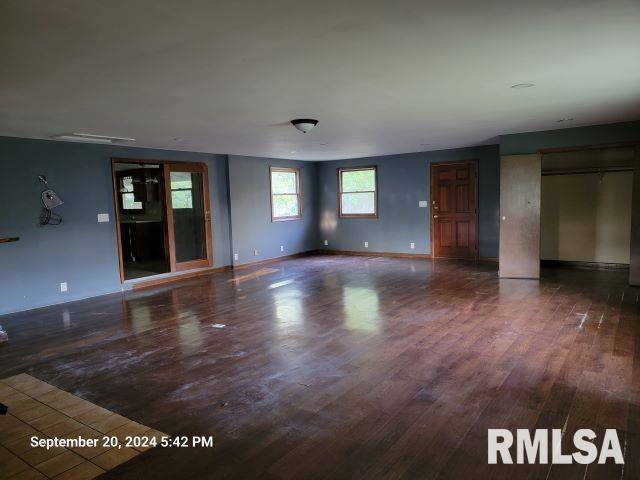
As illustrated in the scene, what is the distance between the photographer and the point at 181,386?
10.3 feet

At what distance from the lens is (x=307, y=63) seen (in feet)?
9.77

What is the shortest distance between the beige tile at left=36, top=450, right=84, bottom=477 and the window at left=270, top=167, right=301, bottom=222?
7.41m

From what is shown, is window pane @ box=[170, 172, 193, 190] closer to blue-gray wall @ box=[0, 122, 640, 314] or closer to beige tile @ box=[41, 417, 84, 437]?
blue-gray wall @ box=[0, 122, 640, 314]

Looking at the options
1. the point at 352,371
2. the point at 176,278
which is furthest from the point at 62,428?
the point at 176,278

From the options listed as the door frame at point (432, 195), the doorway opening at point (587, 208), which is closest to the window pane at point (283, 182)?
the door frame at point (432, 195)

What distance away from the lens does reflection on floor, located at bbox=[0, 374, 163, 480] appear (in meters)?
2.23

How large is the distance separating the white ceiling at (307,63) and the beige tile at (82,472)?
2314 mm

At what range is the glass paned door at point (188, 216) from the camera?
300 inches

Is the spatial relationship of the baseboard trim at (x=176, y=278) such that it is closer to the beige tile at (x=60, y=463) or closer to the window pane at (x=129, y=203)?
the window pane at (x=129, y=203)

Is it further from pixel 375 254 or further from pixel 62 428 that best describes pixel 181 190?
pixel 62 428

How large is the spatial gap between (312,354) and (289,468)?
5.09ft

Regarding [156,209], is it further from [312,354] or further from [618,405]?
[618,405]

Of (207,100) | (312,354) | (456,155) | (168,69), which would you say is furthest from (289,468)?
(456,155)

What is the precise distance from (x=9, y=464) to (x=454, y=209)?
26.9 feet
